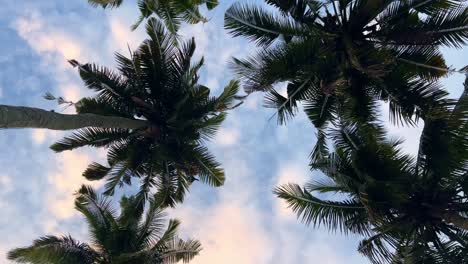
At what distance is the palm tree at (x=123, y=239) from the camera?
17750 mm

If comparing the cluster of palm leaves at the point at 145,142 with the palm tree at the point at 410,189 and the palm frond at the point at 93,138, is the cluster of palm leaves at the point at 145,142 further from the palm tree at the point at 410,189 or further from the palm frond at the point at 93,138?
the palm tree at the point at 410,189

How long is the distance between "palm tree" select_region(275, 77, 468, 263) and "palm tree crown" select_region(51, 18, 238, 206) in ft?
18.5

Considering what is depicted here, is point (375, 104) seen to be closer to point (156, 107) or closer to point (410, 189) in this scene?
point (410, 189)

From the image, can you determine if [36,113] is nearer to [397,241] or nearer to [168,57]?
[168,57]

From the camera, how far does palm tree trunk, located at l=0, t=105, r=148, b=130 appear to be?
9719mm

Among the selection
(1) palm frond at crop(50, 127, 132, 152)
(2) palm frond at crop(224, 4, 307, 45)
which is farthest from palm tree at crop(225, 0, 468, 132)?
(1) palm frond at crop(50, 127, 132, 152)

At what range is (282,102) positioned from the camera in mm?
16594

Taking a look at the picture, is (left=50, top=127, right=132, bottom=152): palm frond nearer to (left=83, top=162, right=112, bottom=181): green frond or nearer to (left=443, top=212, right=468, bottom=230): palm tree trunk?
(left=83, top=162, right=112, bottom=181): green frond

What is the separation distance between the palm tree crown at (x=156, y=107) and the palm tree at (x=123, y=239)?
1451 mm

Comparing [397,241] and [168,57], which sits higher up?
[168,57]

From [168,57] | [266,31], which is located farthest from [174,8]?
[266,31]

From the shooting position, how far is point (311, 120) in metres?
17.3

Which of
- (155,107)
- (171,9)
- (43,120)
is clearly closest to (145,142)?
(155,107)

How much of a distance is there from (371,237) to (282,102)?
4.79 m
